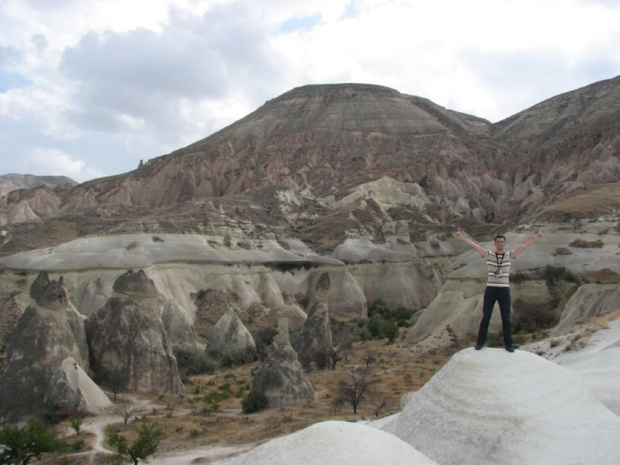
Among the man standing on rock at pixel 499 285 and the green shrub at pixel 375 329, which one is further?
the green shrub at pixel 375 329

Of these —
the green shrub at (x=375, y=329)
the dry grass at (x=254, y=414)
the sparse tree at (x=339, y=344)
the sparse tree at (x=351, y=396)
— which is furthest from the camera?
the green shrub at (x=375, y=329)

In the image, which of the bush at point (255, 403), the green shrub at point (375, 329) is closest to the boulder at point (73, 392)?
the bush at point (255, 403)

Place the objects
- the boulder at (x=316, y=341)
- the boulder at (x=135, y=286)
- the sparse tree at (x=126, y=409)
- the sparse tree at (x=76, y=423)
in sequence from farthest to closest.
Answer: the boulder at (x=316, y=341)
the boulder at (x=135, y=286)
the sparse tree at (x=126, y=409)
the sparse tree at (x=76, y=423)

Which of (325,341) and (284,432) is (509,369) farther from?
(325,341)

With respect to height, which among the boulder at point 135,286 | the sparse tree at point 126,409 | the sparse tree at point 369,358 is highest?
the boulder at point 135,286

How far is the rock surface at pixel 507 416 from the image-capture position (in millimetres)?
7645

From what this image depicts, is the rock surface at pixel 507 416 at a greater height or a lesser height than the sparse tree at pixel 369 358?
greater

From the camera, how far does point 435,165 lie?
107938 millimetres

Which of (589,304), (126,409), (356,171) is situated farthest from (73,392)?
(356,171)

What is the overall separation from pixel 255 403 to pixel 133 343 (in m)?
5.42

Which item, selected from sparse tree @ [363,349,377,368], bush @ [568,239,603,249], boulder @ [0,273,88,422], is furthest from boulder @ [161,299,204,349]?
bush @ [568,239,603,249]

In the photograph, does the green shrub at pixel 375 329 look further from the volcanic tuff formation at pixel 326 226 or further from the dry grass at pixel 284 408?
the dry grass at pixel 284 408

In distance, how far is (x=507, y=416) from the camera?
26.5 ft

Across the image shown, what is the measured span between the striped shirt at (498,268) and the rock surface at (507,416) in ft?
3.80
